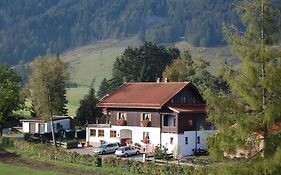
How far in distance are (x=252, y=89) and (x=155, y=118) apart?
45.6 meters

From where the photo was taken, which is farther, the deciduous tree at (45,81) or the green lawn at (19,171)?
the deciduous tree at (45,81)

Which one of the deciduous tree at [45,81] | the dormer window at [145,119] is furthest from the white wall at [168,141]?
the deciduous tree at [45,81]

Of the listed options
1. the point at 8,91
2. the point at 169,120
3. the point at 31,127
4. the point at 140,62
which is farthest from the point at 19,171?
the point at 140,62

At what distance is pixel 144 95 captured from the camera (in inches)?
2753

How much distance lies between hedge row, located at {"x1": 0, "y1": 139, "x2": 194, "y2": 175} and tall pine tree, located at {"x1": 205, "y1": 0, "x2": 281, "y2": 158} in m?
20.0

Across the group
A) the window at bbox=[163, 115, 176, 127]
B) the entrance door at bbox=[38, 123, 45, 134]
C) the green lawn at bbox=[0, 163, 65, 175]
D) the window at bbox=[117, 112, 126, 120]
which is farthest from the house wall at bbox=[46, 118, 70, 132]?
the green lawn at bbox=[0, 163, 65, 175]

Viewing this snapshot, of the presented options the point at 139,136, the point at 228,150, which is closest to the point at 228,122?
the point at 228,150

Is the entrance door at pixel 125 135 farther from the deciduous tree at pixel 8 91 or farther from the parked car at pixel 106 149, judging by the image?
the deciduous tree at pixel 8 91

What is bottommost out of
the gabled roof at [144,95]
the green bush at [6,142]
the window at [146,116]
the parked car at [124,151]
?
the parked car at [124,151]

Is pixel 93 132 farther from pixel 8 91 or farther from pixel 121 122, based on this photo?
pixel 8 91

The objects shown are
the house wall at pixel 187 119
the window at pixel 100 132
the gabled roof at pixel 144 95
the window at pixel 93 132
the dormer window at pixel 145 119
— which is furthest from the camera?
the window at pixel 93 132

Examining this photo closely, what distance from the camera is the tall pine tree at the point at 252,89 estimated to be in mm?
20969

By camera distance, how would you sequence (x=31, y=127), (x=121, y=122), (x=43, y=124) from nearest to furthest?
(x=121, y=122) < (x=43, y=124) < (x=31, y=127)

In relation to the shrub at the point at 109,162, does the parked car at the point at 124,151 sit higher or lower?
higher
